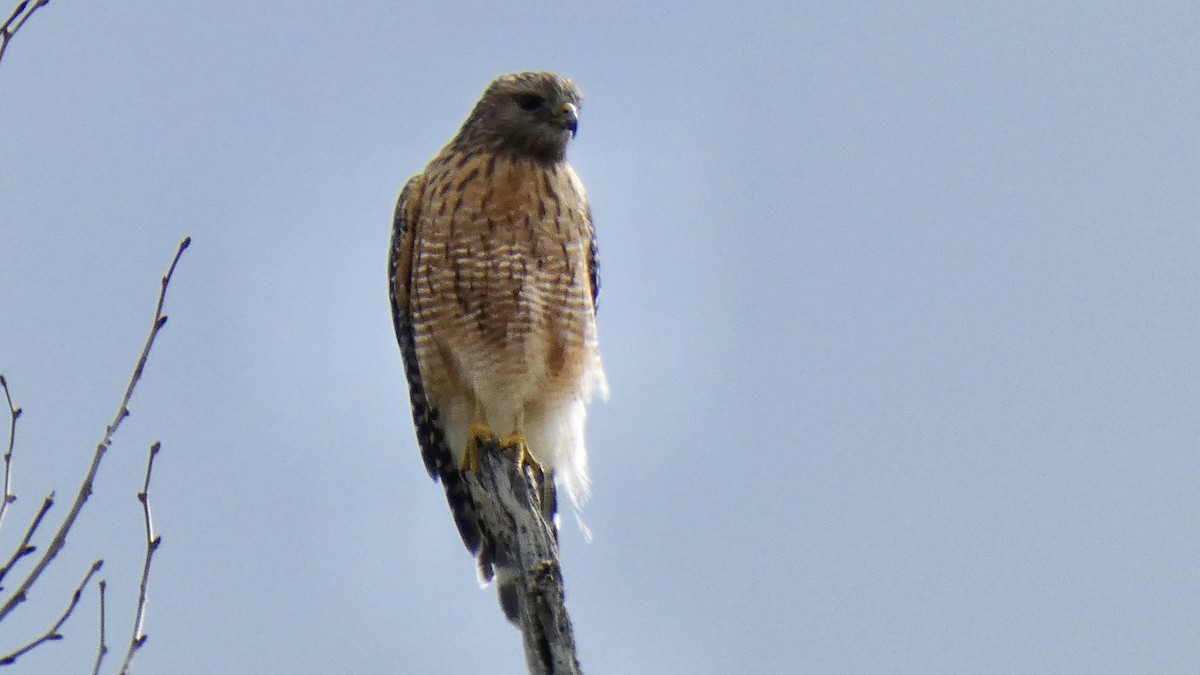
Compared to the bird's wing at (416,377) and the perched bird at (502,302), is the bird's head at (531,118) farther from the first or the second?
the bird's wing at (416,377)

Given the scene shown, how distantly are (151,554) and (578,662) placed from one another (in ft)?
5.55

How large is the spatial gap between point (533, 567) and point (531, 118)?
271 centimetres

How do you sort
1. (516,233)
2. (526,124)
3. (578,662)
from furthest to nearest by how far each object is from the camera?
(526,124)
(516,233)
(578,662)

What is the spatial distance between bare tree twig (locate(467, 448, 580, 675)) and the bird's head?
5.53ft

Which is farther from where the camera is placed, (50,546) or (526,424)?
(526,424)

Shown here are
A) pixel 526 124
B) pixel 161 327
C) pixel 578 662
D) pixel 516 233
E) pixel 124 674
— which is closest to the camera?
pixel 124 674

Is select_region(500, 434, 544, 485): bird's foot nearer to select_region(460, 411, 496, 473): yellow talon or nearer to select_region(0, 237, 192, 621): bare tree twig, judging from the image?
select_region(460, 411, 496, 473): yellow talon

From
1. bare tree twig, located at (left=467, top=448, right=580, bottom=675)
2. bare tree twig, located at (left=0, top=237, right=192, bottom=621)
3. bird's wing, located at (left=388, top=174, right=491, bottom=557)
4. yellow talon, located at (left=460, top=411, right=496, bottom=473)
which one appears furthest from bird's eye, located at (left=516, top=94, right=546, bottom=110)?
bare tree twig, located at (left=0, top=237, right=192, bottom=621)

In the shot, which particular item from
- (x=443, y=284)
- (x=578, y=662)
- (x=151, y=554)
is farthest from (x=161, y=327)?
(x=443, y=284)

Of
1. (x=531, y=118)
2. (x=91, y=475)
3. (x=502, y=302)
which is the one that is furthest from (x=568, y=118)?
(x=91, y=475)

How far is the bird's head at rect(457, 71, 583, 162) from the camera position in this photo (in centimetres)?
717

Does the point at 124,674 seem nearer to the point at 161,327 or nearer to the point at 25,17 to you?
the point at 161,327

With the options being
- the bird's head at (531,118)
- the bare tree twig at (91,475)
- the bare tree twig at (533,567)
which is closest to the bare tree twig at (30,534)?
the bare tree twig at (91,475)

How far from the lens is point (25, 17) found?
376 centimetres
